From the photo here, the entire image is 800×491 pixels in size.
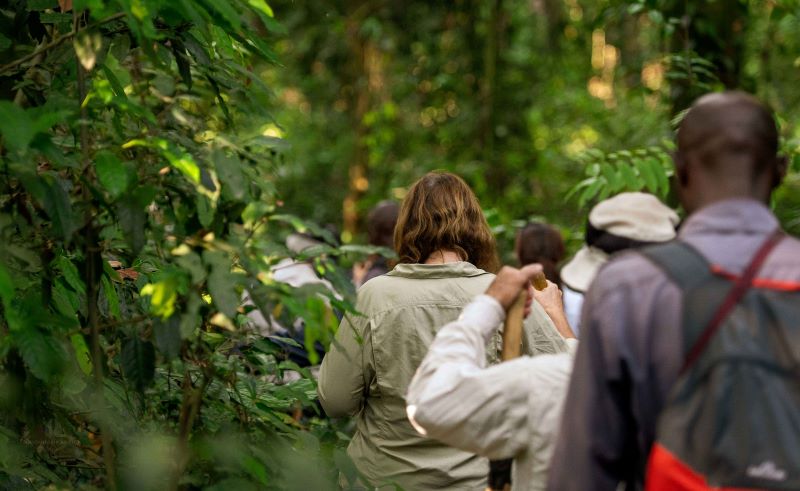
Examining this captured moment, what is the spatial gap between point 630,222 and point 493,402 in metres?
0.78

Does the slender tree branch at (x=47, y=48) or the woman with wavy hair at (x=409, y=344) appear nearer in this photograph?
the slender tree branch at (x=47, y=48)

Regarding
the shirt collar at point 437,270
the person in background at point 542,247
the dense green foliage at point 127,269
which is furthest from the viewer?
the person in background at point 542,247

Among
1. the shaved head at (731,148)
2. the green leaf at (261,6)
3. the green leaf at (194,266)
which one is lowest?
the green leaf at (194,266)

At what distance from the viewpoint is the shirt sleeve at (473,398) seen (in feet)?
Result: 7.88

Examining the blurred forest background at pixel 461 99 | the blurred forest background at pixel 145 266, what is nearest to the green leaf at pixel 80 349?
the blurred forest background at pixel 145 266

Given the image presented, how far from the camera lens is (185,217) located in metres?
2.91

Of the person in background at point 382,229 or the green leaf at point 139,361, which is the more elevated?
the green leaf at point 139,361

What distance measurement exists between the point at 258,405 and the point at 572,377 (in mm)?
1601

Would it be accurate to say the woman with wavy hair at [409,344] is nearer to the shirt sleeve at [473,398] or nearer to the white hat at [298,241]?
the shirt sleeve at [473,398]

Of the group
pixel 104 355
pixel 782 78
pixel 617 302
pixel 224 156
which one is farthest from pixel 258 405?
pixel 782 78

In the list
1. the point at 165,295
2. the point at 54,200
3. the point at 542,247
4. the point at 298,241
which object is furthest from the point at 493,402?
the point at 298,241

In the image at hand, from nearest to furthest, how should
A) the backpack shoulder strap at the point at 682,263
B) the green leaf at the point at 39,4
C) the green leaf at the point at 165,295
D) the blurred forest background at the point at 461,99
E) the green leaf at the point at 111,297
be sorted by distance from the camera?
the backpack shoulder strap at the point at 682,263 < the green leaf at the point at 165,295 < the green leaf at the point at 39,4 < the green leaf at the point at 111,297 < the blurred forest background at the point at 461,99

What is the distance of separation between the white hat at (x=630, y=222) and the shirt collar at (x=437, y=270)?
746mm

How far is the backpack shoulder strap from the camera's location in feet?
6.50
